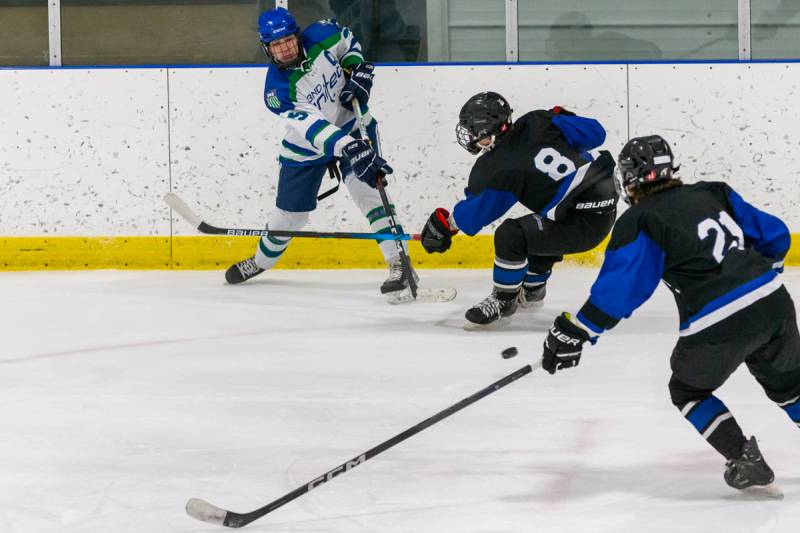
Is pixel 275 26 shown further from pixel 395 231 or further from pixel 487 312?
pixel 487 312

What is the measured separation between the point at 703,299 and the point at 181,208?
3256 millimetres

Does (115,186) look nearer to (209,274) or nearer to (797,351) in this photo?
(209,274)

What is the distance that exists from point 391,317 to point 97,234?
185 cm

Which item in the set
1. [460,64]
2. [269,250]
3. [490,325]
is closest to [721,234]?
[490,325]

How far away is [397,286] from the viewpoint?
15.3 feet

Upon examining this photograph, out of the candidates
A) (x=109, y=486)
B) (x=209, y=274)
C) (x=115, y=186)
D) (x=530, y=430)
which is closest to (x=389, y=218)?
(x=209, y=274)

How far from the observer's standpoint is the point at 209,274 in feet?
17.9

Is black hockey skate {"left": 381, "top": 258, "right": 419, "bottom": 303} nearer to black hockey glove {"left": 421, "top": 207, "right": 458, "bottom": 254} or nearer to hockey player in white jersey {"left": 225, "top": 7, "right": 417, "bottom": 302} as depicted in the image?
hockey player in white jersey {"left": 225, "top": 7, "right": 417, "bottom": 302}

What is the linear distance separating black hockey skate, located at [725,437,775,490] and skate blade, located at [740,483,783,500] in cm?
3

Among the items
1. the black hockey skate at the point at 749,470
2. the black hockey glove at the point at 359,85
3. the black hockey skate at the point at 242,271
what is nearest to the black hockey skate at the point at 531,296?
the black hockey glove at the point at 359,85

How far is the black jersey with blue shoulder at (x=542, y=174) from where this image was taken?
3.87 metres

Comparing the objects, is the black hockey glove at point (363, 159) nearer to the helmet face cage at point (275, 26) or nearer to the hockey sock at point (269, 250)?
the helmet face cage at point (275, 26)

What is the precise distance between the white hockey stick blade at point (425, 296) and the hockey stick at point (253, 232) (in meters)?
0.21

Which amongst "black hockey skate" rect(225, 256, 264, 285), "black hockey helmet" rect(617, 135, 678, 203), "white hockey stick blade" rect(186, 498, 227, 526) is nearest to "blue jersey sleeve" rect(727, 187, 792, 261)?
"black hockey helmet" rect(617, 135, 678, 203)
